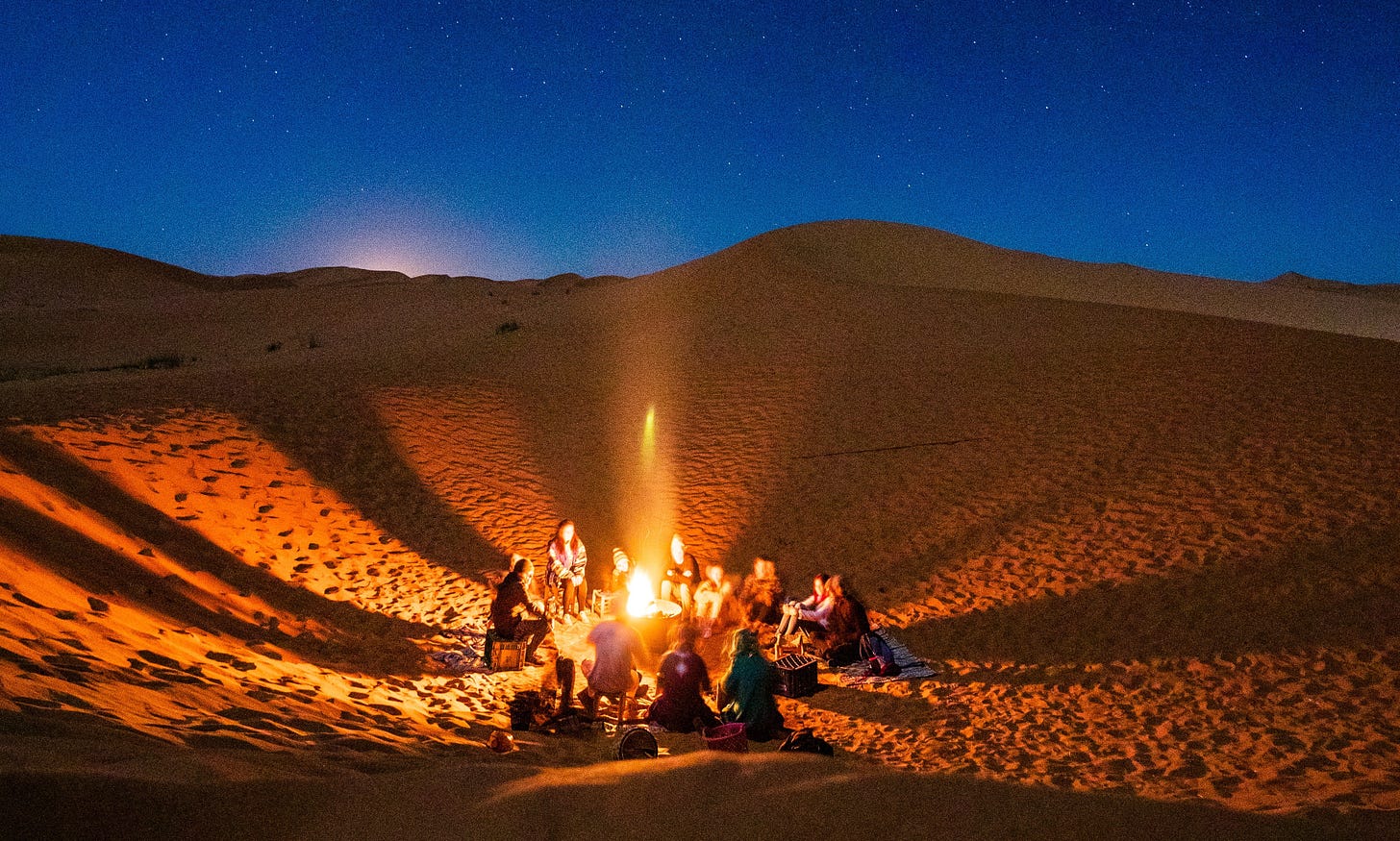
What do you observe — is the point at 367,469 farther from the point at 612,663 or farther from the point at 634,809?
the point at 634,809

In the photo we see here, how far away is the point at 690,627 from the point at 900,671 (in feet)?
7.35

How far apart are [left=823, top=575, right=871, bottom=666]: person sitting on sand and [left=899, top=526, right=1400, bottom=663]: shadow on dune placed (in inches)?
32.0

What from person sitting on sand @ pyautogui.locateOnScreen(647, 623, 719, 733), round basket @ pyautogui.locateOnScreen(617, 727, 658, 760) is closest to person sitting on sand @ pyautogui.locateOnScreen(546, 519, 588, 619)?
person sitting on sand @ pyautogui.locateOnScreen(647, 623, 719, 733)

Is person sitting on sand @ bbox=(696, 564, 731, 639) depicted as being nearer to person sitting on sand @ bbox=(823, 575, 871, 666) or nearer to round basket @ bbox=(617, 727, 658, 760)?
person sitting on sand @ bbox=(823, 575, 871, 666)

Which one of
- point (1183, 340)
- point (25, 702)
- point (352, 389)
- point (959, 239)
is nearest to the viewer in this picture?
point (25, 702)

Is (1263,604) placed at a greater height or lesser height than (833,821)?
greater

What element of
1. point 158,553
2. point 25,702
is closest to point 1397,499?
point 25,702

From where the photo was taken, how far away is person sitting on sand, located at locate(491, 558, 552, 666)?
7648 millimetres

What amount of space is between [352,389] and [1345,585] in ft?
51.9

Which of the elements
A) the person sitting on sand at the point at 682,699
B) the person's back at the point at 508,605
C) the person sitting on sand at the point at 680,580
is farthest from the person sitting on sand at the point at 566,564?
the person sitting on sand at the point at 682,699

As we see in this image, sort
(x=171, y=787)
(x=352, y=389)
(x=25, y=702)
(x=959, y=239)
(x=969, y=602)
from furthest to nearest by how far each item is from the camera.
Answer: (x=959, y=239) → (x=352, y=389) → (x=969, y=602) → (x=25, y=702) → (x=171, y=787)

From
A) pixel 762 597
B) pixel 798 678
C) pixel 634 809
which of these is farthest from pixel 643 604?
pixel 634 809

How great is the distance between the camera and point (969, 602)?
900 cm

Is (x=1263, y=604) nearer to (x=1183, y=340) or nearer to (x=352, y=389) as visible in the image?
(x=1183, y=340)
